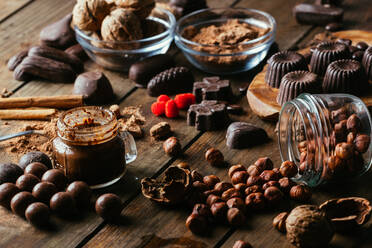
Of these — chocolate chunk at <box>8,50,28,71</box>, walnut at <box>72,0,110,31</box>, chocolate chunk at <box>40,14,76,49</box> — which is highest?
walnut at <box>72,0,110,31</box>

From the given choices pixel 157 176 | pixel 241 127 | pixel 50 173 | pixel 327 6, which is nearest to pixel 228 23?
pixel 327 6

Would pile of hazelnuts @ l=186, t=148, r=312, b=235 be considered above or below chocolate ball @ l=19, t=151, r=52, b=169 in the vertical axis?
below

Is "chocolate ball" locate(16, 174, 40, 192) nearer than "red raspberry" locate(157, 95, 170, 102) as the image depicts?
Yes

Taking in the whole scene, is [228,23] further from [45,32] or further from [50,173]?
[50,173]

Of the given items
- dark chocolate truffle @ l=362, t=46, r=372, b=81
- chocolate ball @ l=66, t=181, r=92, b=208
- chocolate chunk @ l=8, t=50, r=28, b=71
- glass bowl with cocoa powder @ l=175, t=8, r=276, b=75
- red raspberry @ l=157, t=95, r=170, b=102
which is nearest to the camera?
chocolate ball @ l=66, t=181, r=92, b=208

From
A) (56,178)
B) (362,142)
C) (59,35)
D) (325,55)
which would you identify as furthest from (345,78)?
(59,35)

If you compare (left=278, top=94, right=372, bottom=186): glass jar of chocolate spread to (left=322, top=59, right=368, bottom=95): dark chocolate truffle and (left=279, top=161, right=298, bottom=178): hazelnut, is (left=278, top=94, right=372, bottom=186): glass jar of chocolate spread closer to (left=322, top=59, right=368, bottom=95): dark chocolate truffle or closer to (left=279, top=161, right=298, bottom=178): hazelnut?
(left=279, top=161, right=298, bottom=178): hazelnut

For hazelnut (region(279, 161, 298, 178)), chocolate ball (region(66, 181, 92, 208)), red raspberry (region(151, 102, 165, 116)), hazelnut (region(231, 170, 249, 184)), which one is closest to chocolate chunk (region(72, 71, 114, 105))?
red raspberry (region(151, 102, 165, 116))
